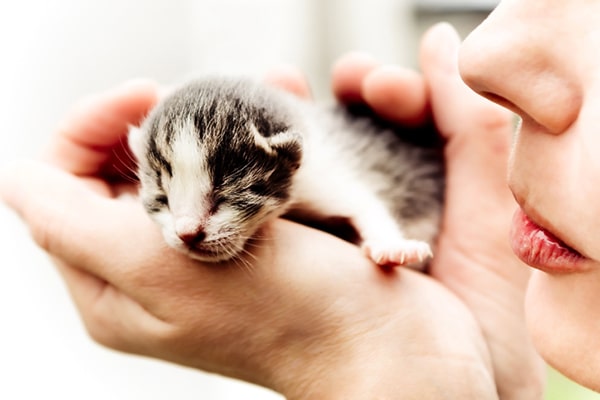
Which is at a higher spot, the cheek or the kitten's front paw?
the cheek

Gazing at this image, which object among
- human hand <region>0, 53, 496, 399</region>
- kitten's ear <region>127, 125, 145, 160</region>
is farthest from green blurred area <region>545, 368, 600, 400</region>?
kitten's ear <region>127, 125, 145, 160</region>

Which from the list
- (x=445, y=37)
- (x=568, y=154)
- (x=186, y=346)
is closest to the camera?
(x=568, y=154)

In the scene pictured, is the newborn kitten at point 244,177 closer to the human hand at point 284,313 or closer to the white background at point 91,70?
the human hand at point 284,313

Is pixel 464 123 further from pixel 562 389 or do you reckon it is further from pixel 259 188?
pixel 562 389

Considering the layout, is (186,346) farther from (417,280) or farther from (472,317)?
(472,317)

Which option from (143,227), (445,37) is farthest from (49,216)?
(445,37)

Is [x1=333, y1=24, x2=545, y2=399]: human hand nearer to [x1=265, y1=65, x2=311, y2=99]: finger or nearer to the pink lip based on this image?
[x1=265, y1=65, x2=311, y2=99]: finger

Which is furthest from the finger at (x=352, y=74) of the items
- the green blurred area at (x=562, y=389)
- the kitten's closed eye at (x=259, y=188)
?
the green blurred area at (x=562, y=389)
